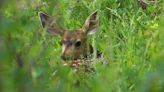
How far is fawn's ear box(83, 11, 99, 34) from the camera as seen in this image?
7.31 m

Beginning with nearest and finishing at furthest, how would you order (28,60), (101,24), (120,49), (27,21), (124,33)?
(28,60)
(27,21)
(120,49)
(124,33)
(101,24)

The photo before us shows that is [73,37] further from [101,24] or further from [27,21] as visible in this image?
[27,21]

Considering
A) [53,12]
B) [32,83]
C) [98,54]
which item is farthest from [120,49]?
[32,83]

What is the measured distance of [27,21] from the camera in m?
3.01

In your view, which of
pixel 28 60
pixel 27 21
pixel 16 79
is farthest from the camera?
pixel 27 21

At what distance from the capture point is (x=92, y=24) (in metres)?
7.37

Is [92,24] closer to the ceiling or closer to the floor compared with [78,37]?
closer to the ceiling

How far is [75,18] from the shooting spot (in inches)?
321

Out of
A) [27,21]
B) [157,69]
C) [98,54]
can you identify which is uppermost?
[27,21]

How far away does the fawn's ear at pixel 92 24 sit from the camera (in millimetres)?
7309

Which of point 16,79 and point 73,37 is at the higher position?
point 16,79

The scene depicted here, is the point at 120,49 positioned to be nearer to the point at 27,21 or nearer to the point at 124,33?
the point at 124,33

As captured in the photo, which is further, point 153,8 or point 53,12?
point 153,8

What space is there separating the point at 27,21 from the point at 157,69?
2.10 ft
